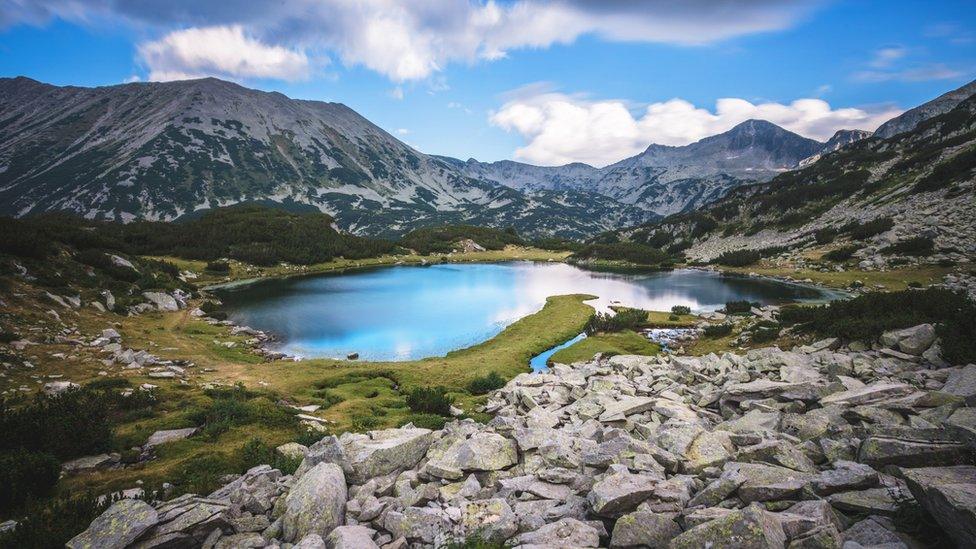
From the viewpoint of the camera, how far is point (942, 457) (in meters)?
8.25

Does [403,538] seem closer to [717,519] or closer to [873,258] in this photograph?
[717,519]

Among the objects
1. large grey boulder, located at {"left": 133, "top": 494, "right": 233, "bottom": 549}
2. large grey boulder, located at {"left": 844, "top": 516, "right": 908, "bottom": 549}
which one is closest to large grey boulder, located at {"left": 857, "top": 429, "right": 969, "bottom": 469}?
large grey boulder, located at {"left": 844, "top": 516, "right": 908, "bottom": 549}

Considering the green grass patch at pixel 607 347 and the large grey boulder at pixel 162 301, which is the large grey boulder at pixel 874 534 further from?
the large grey boulder at pixel 162 301

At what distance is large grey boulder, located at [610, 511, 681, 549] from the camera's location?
7.76 meters

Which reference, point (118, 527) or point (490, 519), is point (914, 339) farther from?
point (118, 527)

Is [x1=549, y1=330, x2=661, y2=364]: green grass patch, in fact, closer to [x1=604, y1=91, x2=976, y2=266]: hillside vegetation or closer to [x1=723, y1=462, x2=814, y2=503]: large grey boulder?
[x1=723, y1=462, x2=814, y2=503]: large grey boulder

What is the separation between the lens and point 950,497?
6.04 metres

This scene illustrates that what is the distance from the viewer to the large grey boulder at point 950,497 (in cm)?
581

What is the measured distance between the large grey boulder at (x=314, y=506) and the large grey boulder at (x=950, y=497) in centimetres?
1128

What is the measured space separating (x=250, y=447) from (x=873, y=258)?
95.6 metres

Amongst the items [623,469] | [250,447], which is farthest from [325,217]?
[623,469]

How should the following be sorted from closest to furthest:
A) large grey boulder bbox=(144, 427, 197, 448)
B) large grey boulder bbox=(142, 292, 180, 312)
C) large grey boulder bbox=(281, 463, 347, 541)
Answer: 1. large grey boulder bbox=(281, 463, 347, 541)
2. large grey boulder bbox=(144, 427, 197, 448)
3. large grey boulder bbox=(142, 292, 180, 312)

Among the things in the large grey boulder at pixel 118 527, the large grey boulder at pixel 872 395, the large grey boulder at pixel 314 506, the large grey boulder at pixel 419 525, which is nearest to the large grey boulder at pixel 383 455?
the large grey boulder at pixel 314 506

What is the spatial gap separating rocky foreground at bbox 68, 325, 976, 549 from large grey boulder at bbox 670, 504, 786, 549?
0.07ft
